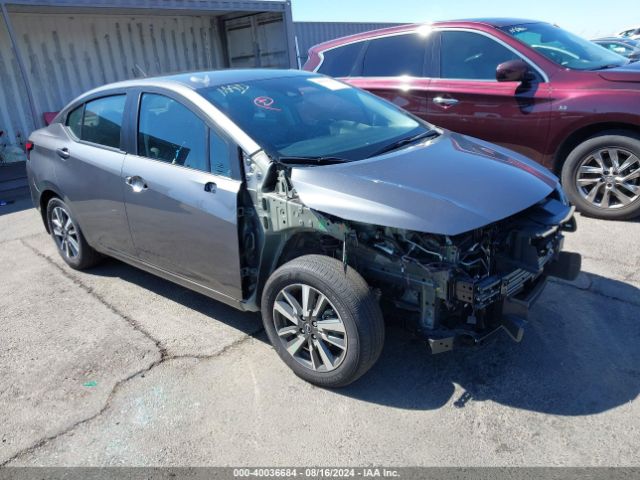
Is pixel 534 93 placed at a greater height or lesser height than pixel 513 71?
lesser

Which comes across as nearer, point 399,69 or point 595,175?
point 595,175

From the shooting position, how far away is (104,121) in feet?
13.4

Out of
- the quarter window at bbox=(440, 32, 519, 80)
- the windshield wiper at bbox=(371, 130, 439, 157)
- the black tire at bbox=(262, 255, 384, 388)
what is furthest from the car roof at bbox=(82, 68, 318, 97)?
the quarter window at bbox=(440, 32, 519, 80)

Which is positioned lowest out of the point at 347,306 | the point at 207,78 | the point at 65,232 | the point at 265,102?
the point at 65,232

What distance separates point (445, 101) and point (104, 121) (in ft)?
11.4

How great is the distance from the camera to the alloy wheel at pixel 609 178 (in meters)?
4.84

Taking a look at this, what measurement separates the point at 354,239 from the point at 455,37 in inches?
155

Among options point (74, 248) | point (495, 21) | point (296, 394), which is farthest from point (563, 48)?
point (74, 248)

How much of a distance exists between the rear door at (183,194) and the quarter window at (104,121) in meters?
0.29

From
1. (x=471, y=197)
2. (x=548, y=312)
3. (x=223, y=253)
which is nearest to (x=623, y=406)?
(x=548, y=312)

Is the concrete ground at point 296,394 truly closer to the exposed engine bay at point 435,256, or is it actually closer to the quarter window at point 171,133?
the exposed engine bay at point 435,256

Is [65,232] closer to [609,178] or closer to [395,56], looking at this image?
Result: [395,56]

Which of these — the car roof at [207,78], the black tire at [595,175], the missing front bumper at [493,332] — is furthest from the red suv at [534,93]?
the missing front bumper at [493,332]

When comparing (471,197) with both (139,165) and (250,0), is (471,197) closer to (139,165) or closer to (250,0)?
(139,165)
